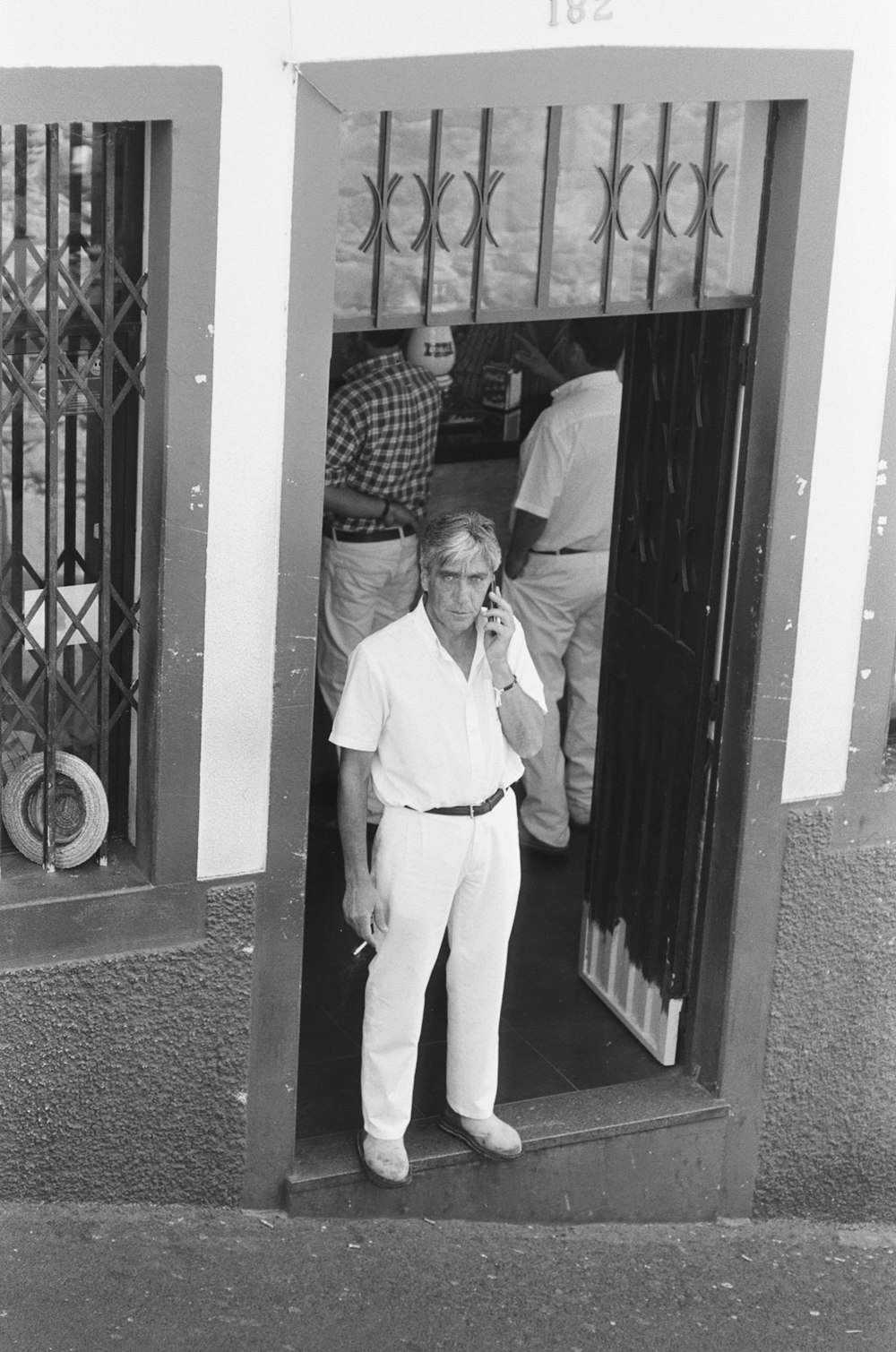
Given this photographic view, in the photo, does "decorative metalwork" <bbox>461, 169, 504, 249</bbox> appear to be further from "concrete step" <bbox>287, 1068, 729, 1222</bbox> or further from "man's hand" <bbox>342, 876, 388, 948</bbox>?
"concrete step" <bbox>287, 1068, 729, 1222</bbox>

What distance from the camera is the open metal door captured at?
5.29 metres

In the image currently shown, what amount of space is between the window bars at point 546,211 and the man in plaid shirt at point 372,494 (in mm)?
2182

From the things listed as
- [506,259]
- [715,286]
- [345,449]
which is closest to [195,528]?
[506,259]

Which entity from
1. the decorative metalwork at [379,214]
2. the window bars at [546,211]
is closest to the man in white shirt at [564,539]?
the window bars at [546,211]

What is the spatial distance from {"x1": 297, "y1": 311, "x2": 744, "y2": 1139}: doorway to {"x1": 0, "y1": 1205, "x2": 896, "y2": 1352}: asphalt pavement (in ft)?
1.59

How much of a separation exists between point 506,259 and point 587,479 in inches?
97.6

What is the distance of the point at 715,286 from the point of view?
494cm

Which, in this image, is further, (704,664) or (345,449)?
(345,449)

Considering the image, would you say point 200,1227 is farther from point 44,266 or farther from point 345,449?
point 345,449

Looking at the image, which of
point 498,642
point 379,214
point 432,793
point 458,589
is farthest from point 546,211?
point 432,793

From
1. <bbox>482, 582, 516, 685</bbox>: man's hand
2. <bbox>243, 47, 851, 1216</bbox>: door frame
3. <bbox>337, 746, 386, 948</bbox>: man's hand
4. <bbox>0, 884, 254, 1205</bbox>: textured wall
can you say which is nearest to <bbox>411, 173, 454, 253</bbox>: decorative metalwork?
<bbox>243, 47, 851, 1216</bbox>: door frame

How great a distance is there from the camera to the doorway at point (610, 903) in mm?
5305

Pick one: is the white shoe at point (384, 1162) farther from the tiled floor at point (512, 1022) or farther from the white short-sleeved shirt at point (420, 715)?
the white short-sleeved shirt at point (420, 715)

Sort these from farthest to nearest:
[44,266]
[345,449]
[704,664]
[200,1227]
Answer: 1. [345,449]
2. [704,664]
3. [200,1227]
4. [44,266]
